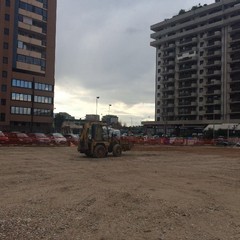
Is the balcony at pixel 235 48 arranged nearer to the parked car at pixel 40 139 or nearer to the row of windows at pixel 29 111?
the row of windows at pixel 29 111

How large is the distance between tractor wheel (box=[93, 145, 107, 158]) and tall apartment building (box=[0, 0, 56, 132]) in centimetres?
6027

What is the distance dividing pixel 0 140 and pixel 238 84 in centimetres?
8685

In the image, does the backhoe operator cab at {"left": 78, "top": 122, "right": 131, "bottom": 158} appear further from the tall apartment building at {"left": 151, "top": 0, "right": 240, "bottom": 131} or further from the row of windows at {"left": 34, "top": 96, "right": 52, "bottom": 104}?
the tall apartment building at {"left": 151, "top": 0, "right": 240, "bottom": 131}

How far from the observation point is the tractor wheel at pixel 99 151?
30.8m

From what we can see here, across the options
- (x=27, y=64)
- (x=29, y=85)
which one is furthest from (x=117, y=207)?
(x=27, y=64)

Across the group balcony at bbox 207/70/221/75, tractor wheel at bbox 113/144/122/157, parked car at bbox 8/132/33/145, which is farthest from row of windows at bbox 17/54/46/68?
tractor wheel at bbox 113/144/122/157

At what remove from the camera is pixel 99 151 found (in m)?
31.1

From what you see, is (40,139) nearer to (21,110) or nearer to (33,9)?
(21,110)

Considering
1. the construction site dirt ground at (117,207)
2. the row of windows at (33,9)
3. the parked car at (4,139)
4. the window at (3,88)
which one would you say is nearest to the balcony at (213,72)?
the row of windows at (33,9)

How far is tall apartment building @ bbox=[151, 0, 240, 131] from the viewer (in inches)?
4724

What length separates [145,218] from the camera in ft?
31.7

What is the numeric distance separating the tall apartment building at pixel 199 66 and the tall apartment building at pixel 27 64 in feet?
161

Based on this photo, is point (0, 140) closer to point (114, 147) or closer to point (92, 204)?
point (114, 147)

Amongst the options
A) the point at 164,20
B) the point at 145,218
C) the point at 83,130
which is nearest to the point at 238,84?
the point at 164,20
